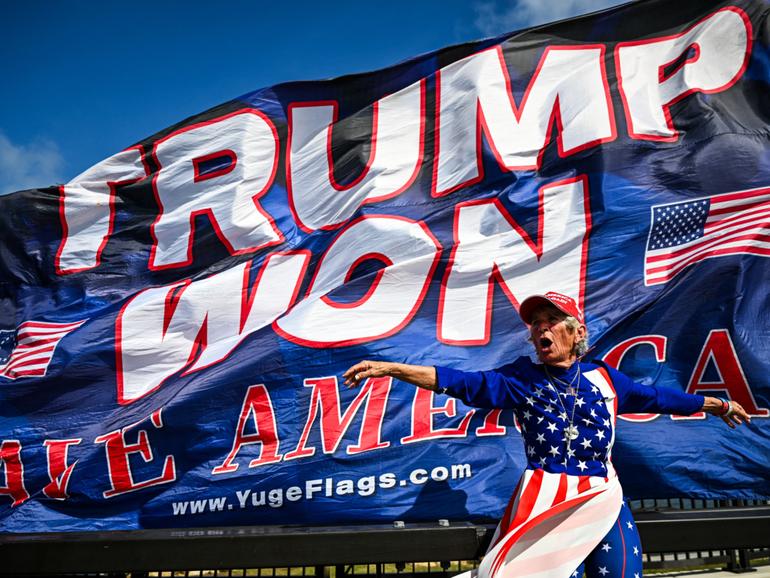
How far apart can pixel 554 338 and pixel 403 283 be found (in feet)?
5.77

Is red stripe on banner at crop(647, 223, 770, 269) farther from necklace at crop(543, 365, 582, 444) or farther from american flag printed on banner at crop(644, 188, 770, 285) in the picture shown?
necklace at crop(543, 365, 582, 444)

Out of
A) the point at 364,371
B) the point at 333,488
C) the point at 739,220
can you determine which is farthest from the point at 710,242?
the point at 333,488

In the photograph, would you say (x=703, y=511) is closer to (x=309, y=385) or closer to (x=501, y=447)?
(x=501, y=447)

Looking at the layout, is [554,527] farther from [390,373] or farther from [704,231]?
[704,231]

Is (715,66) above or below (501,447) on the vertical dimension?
above

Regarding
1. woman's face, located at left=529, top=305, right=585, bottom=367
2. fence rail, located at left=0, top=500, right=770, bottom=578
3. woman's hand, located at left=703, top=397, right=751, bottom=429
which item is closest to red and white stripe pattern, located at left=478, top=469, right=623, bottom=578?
woman's face, located at left=529, top=305, right=585, bottom=367

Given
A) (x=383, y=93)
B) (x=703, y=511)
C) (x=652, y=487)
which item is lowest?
(x=703, y=511)

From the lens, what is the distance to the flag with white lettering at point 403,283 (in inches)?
149

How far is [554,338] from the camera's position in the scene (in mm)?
2809

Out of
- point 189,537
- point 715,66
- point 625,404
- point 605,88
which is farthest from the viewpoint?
point 605,88

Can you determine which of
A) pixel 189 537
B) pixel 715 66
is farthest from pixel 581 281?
pixel 189 537

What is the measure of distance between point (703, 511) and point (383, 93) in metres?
3.92

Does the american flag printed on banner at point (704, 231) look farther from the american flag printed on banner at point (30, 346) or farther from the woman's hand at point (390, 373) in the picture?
the american flag printed on banner at point (30, 346)

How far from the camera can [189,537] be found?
3.43m
